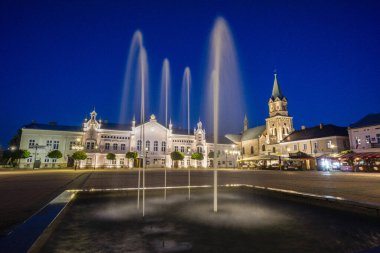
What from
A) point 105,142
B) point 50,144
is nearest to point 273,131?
point 105,142

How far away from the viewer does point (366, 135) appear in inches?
1977

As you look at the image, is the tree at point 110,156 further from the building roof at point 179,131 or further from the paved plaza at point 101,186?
the paved plaza at point 101,186

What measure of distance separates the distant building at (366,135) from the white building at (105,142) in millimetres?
31795

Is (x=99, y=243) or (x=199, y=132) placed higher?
(x=199, y=132)

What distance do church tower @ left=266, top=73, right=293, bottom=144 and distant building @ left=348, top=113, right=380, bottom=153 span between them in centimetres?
3039

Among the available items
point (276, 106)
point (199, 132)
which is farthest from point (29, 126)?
point (276, 106)

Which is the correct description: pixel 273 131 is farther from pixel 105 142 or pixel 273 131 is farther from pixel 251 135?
pixel 105 142

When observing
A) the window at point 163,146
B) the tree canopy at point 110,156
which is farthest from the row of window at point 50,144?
the window at point 163,146

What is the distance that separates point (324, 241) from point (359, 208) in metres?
3.31

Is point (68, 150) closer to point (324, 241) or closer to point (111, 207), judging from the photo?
point (111, 207)

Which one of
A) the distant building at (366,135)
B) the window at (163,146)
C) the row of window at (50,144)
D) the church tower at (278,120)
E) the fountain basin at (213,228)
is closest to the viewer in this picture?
the fountain basin at (213,228)

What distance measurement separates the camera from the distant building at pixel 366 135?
48.2m

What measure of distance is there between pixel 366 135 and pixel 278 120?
35.8m

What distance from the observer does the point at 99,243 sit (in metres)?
5.21
